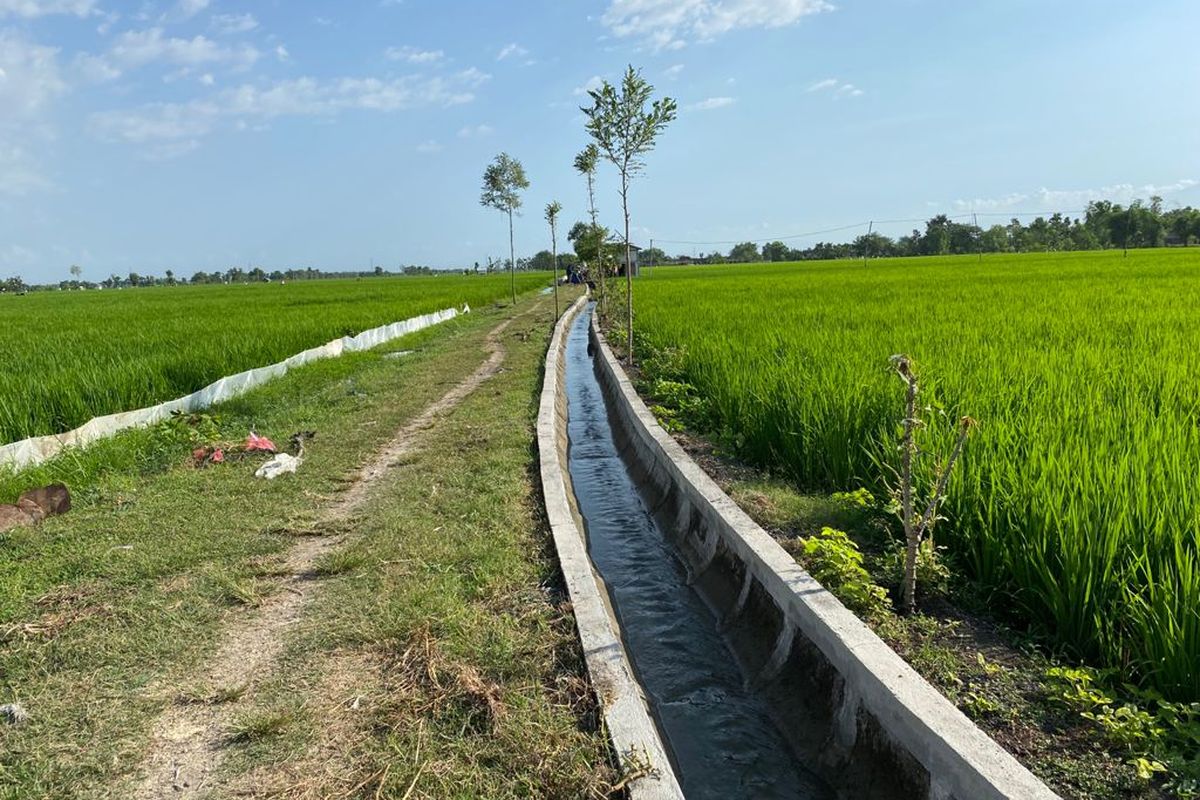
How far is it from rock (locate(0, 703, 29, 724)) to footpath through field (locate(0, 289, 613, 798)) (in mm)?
42

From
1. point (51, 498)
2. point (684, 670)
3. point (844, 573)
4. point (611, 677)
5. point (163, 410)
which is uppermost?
point (163, 410)

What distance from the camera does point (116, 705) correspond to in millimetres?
2389

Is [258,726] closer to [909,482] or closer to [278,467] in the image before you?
[909,482]

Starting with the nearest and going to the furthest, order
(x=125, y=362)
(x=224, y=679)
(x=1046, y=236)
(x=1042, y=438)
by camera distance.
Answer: (x=224, y=679)
(x=1042, y=438)
(x=125, y=362)
(x=1046, y=236)

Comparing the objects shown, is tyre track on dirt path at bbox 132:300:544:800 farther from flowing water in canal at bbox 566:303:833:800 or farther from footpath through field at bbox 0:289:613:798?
flowing water in canal at bbox 566:303:833:800

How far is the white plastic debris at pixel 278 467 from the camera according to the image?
505cm

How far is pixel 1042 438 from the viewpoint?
3.37 m

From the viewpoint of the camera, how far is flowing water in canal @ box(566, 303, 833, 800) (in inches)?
93.4

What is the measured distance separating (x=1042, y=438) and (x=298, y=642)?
142 inches

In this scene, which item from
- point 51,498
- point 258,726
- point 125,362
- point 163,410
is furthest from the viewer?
point 125,362

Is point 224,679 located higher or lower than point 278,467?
lower

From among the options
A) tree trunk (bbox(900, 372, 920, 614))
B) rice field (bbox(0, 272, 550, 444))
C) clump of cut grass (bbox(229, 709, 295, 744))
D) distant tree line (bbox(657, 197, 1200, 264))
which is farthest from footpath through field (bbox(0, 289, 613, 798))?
distant tree line (bbox(657, 197, 1200, 264))

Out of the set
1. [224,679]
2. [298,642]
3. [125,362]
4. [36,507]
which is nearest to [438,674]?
[298,642]

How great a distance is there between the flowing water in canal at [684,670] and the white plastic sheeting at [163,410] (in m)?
4.31
